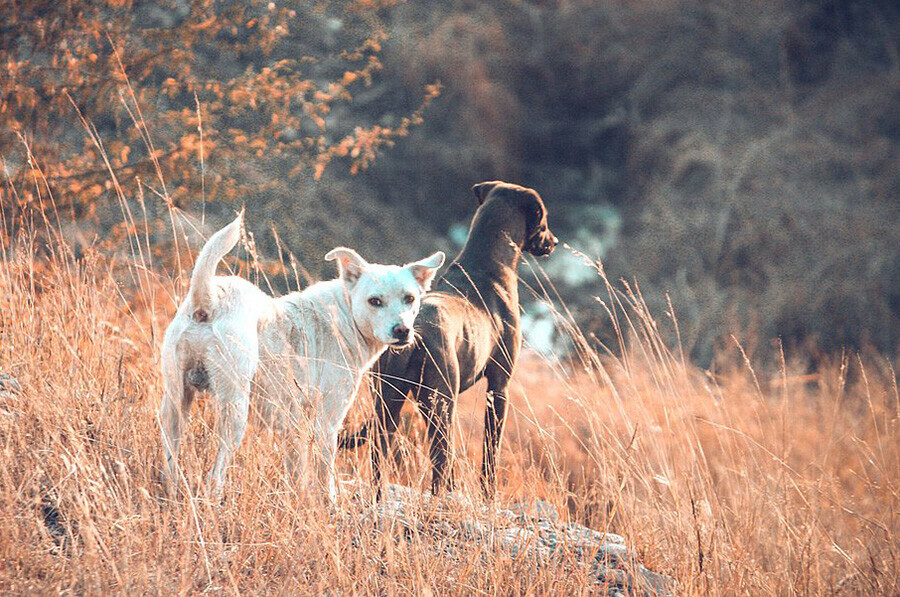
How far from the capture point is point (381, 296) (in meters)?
4.04

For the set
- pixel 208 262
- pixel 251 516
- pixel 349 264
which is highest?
pixel 208 262

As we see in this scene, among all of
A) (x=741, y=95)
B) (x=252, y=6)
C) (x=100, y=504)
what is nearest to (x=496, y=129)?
(x=741, y=95)

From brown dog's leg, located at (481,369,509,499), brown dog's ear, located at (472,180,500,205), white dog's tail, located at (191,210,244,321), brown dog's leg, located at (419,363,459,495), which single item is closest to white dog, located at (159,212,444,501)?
white dog's tail, located at (191,210,244,321)

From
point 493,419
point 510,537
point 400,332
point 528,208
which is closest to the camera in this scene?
point 510,537

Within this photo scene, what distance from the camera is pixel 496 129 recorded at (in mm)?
16969

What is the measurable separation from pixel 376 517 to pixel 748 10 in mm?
17434

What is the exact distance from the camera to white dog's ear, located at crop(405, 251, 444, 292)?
4.22 meters

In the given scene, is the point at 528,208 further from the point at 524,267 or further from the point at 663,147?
the point at 663,147

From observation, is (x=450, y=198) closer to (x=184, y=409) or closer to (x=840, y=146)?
(x=840, y=146)

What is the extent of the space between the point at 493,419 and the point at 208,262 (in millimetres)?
1782

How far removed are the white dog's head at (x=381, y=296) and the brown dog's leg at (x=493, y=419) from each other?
2.40 ft

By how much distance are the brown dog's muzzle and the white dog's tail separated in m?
2.00

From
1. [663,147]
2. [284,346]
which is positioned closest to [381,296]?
[284,346]

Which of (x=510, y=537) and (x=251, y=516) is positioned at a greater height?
(x=251, y=516)
